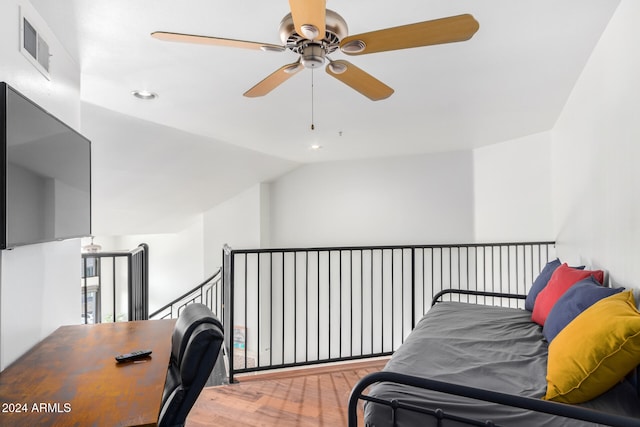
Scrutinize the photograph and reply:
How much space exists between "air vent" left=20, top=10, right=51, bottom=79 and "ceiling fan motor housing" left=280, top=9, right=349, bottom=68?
1.17 metres

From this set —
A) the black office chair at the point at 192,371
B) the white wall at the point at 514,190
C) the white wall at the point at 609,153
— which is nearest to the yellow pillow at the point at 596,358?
the white wall at the point at 609,153

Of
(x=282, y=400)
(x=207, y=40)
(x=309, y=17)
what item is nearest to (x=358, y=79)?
(x=309, y=17)

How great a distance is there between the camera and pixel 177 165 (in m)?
4.57

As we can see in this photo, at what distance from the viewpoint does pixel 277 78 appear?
184cm

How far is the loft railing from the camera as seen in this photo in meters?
4.61

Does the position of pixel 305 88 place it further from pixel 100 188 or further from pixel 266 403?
pixel 100 188

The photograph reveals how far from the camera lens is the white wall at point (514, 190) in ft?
14.1

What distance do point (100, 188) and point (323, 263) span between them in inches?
133

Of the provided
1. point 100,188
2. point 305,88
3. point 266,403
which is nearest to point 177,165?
point 100,188

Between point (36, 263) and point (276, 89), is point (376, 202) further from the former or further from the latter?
point (36, 263)

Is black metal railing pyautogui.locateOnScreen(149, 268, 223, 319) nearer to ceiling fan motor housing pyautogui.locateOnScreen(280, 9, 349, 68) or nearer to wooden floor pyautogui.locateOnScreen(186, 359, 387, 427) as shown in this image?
wooden floor pyautogui.locateOnScreen(186, 359, 387, 427)

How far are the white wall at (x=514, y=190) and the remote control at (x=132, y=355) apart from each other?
4.40 meters

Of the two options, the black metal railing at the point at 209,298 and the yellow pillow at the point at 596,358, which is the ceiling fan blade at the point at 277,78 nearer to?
the yellow pillow at the point at 596,358

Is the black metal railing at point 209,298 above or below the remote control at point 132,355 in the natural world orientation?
below
